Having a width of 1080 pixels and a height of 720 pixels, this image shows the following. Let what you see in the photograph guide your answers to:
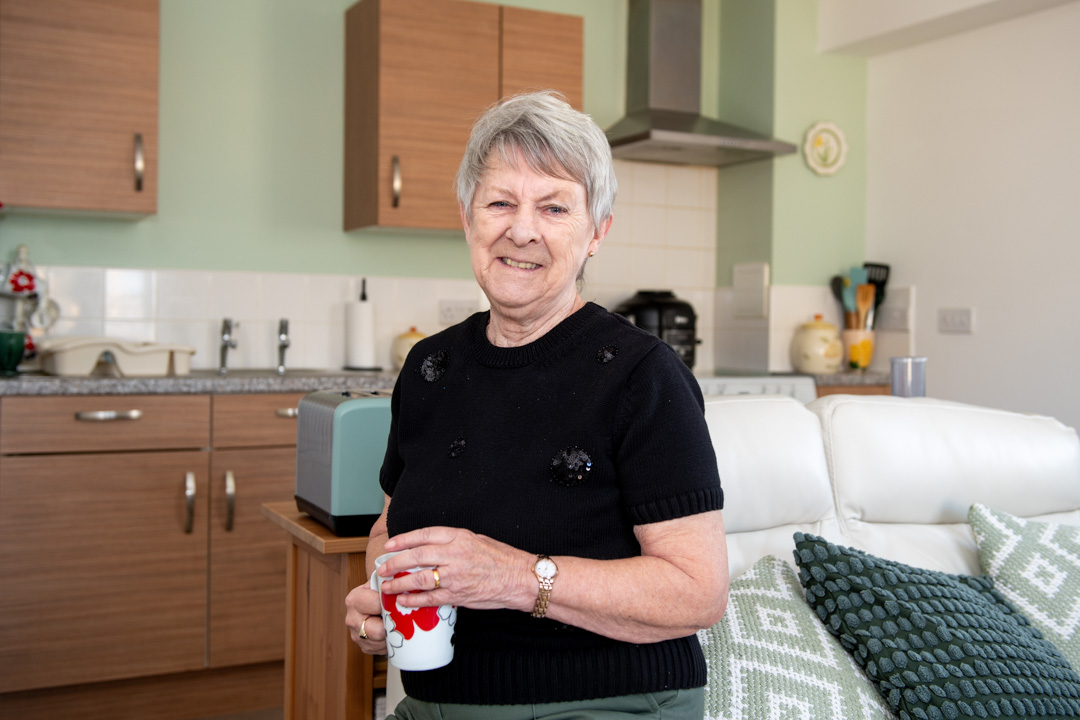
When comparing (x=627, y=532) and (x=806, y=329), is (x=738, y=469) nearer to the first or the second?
(x=627, y=532)

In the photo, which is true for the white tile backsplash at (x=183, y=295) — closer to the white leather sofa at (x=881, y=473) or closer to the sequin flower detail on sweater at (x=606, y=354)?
the white leather sofa at (x=881, y=473)

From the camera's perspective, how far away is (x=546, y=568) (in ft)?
3.60

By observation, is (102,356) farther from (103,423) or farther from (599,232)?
(599,232)

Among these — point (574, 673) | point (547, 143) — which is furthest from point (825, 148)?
point (574, 673)

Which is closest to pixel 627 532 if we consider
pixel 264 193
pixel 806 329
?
pixel 264 193

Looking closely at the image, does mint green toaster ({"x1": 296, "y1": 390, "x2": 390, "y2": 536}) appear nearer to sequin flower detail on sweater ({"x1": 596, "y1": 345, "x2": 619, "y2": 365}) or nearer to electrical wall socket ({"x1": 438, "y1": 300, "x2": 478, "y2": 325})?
sequin flower detail on sweater ({"x1": 596, "y1": 345, "x2": 619, "y2": 365})

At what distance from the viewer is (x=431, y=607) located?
3.39 feet

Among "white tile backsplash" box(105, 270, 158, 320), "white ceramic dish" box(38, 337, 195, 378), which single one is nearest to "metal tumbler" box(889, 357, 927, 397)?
"white ceramic dish" box(38, 337, 195, 378)

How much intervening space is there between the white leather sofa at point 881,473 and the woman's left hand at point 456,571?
0.63m

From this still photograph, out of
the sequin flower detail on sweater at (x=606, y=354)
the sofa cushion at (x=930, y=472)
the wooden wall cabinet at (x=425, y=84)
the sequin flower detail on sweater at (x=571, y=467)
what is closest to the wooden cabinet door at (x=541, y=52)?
the wooden wall cabinet at (x=425, y=84)

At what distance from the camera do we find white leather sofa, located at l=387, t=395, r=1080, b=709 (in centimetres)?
169

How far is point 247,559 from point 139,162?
1283 millimetres

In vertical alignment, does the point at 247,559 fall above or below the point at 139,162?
below

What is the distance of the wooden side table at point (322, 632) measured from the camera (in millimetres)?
1601
